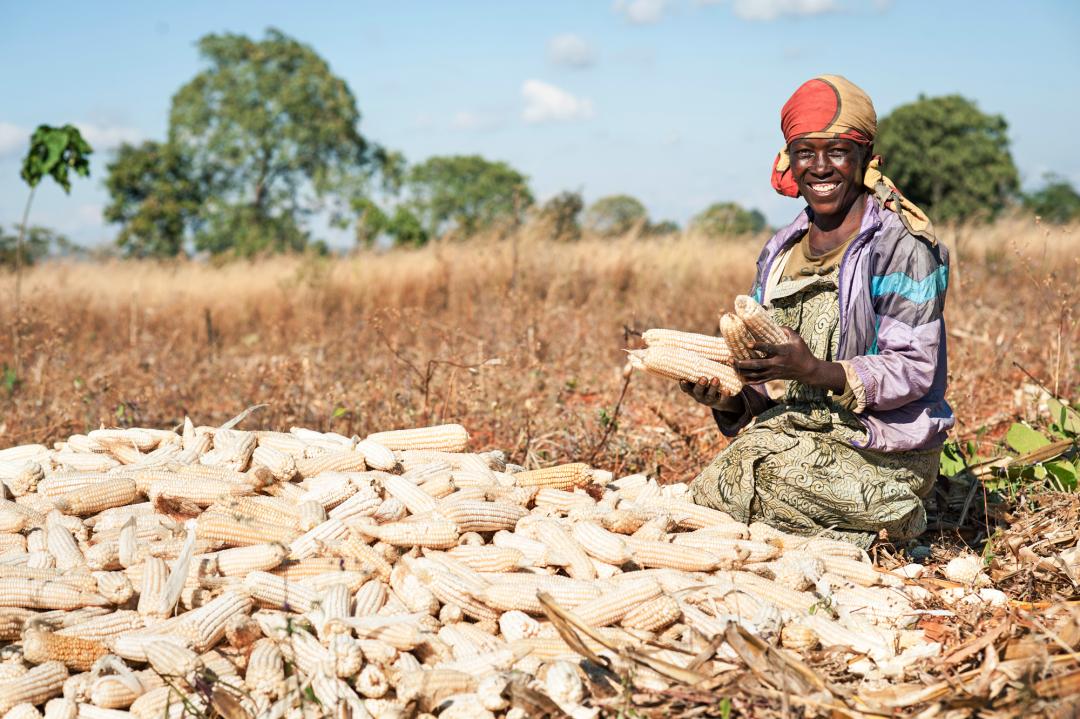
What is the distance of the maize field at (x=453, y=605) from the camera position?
2.30m

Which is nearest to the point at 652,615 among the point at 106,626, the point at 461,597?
the point at 461,597

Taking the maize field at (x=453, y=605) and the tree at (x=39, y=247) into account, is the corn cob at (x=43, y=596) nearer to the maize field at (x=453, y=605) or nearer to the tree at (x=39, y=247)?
the maize field at (x=453, y=605)

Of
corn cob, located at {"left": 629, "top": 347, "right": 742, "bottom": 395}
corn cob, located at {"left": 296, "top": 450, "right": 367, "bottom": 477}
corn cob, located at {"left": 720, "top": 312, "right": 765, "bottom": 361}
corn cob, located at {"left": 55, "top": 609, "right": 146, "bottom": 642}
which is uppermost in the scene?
corn cob, located at {"left": 720, "top": 312, "right": 765, "bottom": 361}

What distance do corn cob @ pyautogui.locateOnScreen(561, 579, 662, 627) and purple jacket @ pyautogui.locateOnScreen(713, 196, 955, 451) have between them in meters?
1.05

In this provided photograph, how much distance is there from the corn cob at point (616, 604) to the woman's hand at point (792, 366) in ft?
2.72

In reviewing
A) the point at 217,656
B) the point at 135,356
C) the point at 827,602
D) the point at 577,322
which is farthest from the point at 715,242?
the point at 217,656

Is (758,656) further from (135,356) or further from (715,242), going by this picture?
(715,242)

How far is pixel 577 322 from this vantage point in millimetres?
7312

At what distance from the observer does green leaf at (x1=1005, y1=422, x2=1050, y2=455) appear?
4.09 m

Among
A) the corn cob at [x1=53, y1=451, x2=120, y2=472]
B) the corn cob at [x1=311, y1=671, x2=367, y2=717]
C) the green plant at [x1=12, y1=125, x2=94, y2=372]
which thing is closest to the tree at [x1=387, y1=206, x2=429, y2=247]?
the green plant at [x1=12, y1=125, x2=94, y2=372]

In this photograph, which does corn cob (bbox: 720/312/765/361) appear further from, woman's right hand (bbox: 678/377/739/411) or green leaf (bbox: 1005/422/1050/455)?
green leaf (bbox: 1005/422/1050/455)

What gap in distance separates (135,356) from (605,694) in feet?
22.1

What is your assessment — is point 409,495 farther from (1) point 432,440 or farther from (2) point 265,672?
(2) point 265,672

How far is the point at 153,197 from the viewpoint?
2873 centimetres
